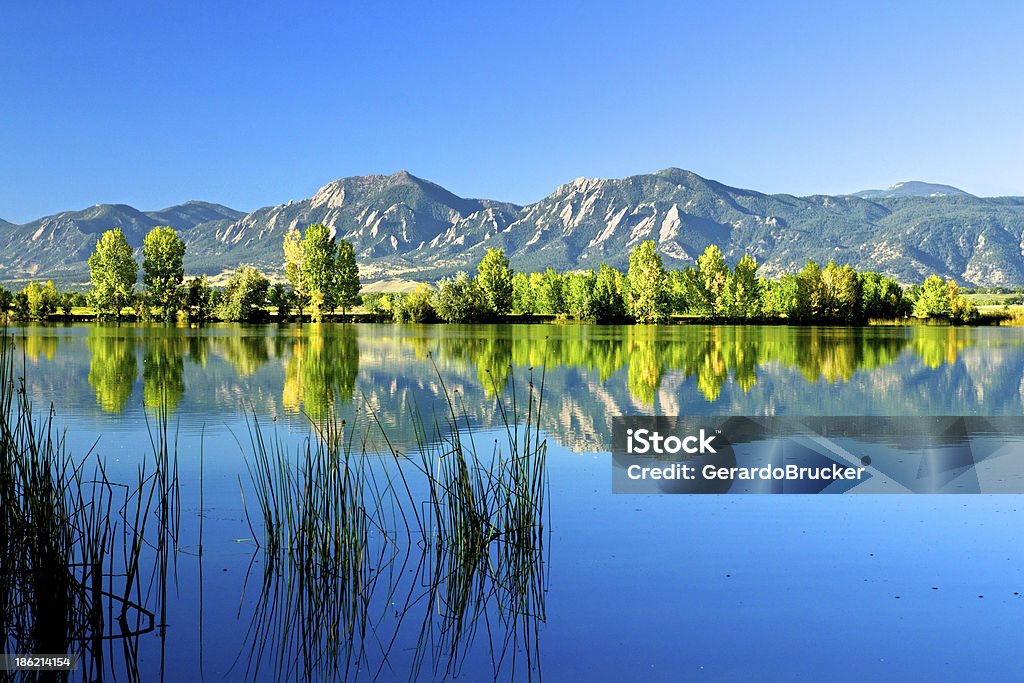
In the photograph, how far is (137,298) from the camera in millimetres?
77438

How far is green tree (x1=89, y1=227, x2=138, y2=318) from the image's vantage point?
246 feet

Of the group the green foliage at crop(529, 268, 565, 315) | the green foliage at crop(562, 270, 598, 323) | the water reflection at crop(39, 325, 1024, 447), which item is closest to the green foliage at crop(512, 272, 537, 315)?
the green foliage at crop(529, 268, 565, 315)

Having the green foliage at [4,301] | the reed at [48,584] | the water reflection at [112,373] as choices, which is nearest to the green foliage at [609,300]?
the green foliage at [4,301]

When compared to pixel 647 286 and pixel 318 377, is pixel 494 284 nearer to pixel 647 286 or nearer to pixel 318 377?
pixel 647 286

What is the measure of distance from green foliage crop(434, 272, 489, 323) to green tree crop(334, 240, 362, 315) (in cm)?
804

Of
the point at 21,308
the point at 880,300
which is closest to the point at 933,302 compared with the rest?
the point at 880,300

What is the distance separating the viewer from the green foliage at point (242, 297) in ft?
250

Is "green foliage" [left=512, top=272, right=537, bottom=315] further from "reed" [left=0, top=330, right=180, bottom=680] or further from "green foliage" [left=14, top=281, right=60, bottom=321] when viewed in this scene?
"reed" [left=0, top=330, right=180, bottom=680]

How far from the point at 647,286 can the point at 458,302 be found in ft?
59.5

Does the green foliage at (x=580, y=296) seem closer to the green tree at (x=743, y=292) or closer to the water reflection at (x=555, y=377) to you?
the green tree at (x=743, y=292)

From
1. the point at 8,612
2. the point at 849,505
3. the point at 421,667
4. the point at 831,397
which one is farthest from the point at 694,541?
the point at 831,397

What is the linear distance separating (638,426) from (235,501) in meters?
8.76

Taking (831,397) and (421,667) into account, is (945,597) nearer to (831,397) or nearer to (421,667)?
(421,667)

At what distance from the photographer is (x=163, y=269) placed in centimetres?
7594
